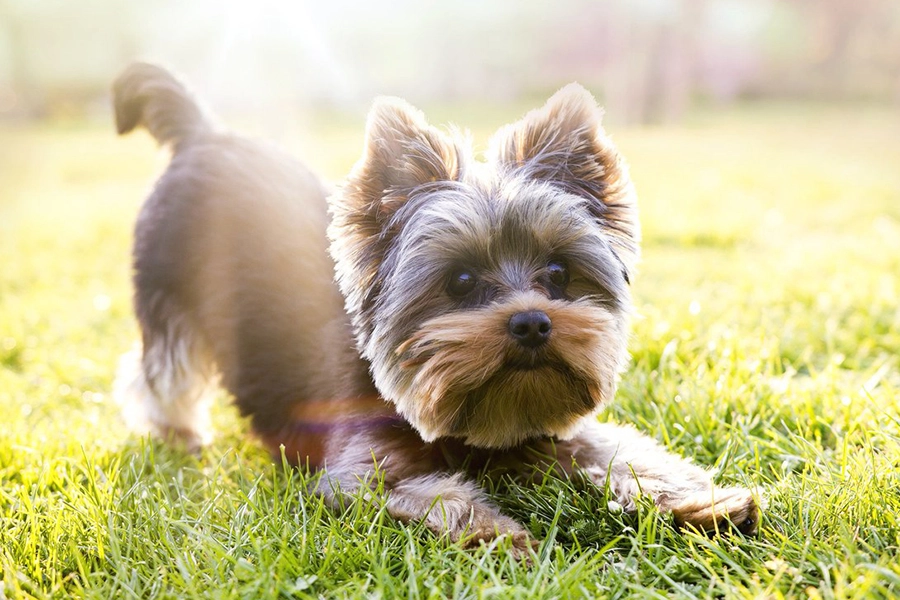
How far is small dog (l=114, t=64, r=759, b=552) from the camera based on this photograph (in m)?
2.82

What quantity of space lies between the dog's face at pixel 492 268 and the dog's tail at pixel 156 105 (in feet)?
5.83

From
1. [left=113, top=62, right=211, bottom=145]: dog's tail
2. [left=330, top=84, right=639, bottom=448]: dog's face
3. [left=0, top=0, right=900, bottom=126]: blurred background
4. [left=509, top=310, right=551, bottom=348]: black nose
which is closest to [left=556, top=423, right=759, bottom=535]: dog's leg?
[left=330, top=84, right=639, bottom=448]: dog's face

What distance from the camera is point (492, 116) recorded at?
26.3m

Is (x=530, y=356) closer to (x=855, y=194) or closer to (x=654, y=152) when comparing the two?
(x=855, y=194)

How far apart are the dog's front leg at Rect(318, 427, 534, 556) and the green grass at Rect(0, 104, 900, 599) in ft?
0.24

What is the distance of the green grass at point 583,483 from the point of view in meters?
2.53

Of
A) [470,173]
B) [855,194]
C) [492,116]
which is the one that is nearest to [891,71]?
[492,116]

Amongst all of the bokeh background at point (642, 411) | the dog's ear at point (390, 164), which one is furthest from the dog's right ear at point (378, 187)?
the bokeh background at point (642, 411)

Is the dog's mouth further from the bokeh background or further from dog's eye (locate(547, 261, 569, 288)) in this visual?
the bokeh background

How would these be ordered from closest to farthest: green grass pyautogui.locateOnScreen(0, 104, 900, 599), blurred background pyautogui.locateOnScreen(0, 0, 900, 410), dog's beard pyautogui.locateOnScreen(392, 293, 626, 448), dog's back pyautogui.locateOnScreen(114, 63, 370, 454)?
green grass pyautogui.locateOnScreen(0, 104, 900, 599), dog's beard pyautogui.locateOnScreen(392, 293, 626, 448), dog's back pyautogui.locateOnScreen(114, 63, 370, 454), blurred background pyautogui.locateOnScreen(0, 0, 900, 410)

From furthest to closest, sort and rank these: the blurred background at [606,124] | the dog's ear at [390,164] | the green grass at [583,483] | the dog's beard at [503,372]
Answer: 1. the blurred background at [606,124]
2. the dog's ear at [390,164]
3. the dog's beard at [503,372]
4. the green grass at [583,483]

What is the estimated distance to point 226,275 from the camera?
3928 mm

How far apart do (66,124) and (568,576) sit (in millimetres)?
28802

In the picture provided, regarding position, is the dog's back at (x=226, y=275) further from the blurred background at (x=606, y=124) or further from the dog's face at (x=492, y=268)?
the dog's face at (x=492, y=268)
